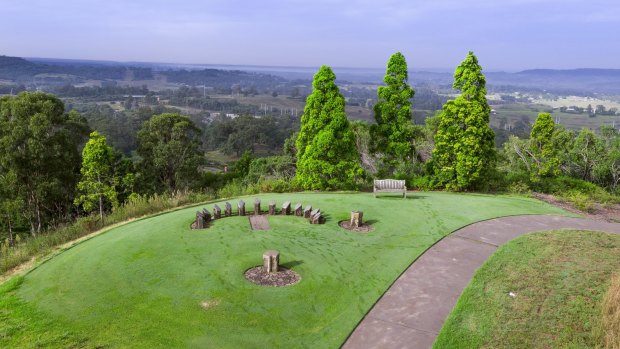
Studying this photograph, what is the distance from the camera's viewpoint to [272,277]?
9.80m

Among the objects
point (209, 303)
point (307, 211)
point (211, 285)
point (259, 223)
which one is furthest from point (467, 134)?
point (209, 303)

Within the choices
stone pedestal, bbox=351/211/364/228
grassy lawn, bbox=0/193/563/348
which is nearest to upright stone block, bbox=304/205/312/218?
grassy lawn, bbox=0/193/563/348

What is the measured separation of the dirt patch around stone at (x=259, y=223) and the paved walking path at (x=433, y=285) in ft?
16.2

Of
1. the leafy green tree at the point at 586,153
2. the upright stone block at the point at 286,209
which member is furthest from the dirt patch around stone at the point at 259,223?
the leafy green tree at the point at 586,153

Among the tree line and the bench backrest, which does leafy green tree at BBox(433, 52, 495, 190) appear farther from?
the tree line

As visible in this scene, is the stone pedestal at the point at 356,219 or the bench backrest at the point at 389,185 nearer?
the stone pedestal at the point at 356,219

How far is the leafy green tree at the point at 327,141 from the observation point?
19062 millimetres

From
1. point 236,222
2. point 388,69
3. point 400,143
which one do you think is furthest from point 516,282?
point 388,69

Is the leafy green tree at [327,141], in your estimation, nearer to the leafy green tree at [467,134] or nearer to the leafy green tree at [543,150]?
the leafy green tree at [467,134]

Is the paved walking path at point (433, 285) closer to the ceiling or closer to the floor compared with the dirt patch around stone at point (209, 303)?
closer to the ceiling

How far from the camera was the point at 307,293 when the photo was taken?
9.12 m

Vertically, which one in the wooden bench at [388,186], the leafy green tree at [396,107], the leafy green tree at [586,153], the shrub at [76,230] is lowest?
the shrub at [76,230]

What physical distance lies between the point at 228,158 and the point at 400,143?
6879 cm

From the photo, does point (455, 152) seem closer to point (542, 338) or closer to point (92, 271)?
point (542, 338)
